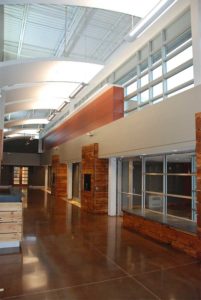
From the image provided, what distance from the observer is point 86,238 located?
21.7 feet

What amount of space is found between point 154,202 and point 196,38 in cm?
496

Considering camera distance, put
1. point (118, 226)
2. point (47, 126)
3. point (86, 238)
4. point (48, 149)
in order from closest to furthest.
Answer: point (86, 238), point (118, 226), point (48, 149), point (47, 126)

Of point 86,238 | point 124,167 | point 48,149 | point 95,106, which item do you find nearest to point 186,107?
point 86,238

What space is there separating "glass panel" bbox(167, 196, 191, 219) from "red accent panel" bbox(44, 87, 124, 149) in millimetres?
3728

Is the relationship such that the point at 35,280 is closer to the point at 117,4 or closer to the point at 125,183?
the point at 117,4

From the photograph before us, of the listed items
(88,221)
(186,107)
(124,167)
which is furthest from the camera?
(124,167)

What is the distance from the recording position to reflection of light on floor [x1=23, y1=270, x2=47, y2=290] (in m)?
3.79

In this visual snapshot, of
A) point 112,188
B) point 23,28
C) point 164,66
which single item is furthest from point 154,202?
point 23,28

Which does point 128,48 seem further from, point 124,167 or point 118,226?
point 118,226

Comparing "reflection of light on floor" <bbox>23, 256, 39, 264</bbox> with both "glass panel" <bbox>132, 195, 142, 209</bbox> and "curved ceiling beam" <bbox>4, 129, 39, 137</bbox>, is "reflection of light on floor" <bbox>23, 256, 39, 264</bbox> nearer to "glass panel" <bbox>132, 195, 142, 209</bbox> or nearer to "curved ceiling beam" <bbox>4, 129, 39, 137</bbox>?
"glass panel" <bbox>132, 195, 142, 209</bbox>

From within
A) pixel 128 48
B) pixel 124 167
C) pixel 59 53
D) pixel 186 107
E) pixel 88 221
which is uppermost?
pixel 59 53

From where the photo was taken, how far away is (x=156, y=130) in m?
6.98

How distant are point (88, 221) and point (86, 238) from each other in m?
2.35

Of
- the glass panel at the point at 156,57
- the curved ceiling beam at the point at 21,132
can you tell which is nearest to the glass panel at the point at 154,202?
the glass panel at the point at 156,57
